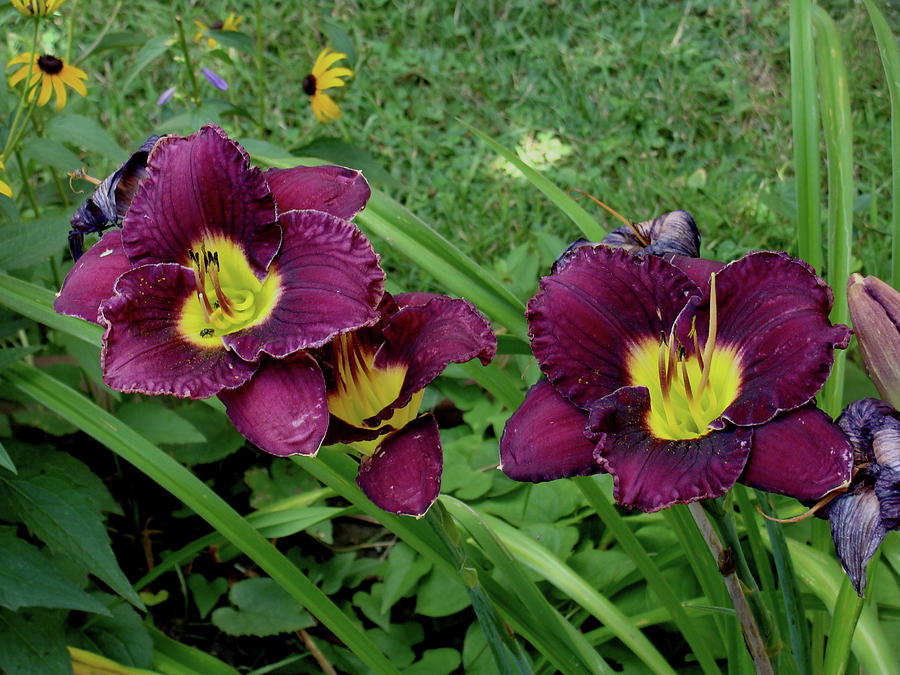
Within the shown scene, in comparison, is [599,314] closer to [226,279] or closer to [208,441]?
[226,279]

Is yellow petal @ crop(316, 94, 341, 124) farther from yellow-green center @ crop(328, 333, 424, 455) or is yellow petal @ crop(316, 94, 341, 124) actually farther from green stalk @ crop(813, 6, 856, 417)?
yellow-green center @ crop(328, 333, 424, 455)

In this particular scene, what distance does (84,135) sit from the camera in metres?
1.65

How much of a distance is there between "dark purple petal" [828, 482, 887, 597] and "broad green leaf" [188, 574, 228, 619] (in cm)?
136

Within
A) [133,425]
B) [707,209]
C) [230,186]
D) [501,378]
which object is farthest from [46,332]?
[707,209]

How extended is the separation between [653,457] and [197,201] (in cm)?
52

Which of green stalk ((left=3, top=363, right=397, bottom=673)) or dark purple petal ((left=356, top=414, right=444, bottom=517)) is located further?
green stalk ((left=3, top=363, right=397, bottom=673))

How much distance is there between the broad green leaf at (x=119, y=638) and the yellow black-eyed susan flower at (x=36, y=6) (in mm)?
1066

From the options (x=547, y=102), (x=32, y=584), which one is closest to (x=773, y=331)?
(x=32, y=584)

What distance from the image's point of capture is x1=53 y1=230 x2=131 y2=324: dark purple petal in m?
0.89

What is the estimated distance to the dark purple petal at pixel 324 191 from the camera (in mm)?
917

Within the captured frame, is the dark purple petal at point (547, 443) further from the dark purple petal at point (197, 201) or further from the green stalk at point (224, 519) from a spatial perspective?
the green stalk at point (224, 519)

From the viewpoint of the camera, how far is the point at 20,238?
1444 millimetres

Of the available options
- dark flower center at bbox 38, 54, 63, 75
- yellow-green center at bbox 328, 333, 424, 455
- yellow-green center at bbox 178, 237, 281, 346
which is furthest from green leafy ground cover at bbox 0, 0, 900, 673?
yellow-green center at bbox 178, 237, 281, 346

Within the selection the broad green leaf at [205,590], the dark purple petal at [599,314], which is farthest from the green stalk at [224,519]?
the broad green leaf at [205,590]
